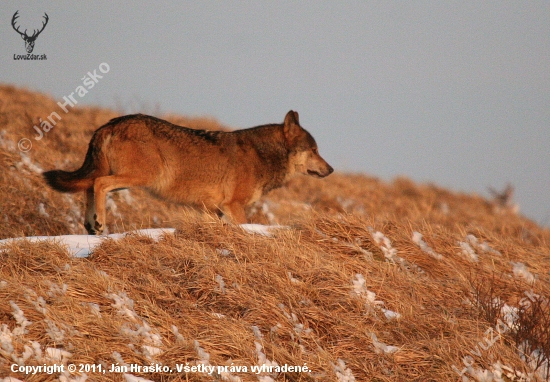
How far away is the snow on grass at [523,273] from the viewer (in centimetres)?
640

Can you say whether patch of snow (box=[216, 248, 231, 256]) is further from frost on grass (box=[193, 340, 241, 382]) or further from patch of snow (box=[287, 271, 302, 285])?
frost on grass (box=[193, 340, 241, 382])

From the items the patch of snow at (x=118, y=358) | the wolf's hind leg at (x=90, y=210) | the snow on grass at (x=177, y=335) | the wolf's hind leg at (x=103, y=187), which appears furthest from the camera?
the wolf's hind leg at (x=90, y=210)

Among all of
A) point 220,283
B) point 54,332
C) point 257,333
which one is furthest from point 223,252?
point 54,332

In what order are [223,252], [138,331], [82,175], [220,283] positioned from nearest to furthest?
[138,331]
[220,283]
[223,252]
[82,175]

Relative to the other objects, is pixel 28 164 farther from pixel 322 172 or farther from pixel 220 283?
pixel 220 283

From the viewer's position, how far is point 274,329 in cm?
477

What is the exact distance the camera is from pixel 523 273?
6.54 meters

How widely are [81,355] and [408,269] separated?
3.32 metres

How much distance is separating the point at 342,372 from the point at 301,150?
5600 mm

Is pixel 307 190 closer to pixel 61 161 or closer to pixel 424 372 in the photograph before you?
pixel 61 161

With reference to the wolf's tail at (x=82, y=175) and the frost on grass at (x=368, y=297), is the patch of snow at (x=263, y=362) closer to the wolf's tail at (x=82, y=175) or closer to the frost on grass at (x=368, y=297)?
the frost on grass at (x=368, y=297)

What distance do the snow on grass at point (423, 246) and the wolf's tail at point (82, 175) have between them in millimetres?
3878

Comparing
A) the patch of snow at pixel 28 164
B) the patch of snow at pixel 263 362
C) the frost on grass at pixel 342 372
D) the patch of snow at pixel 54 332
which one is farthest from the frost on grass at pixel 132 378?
the patch of snow at pixel 28 164

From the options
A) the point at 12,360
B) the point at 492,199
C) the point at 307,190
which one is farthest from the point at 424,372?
the point at 492,199
